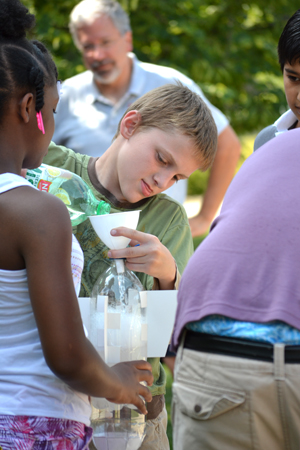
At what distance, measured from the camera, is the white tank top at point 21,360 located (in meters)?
1.54

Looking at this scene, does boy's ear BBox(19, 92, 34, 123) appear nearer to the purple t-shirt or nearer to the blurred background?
the purple t-shirt

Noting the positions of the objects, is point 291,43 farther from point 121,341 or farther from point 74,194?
point 121,341

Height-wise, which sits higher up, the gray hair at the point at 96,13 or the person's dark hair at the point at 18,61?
the person's dark hair at the point at 18,61

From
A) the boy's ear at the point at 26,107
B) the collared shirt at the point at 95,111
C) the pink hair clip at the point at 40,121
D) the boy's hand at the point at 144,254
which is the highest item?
the boy's ear at the point at 26,107

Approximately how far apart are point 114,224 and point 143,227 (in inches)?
18.6

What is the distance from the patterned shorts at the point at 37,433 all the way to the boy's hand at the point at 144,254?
0.69 m

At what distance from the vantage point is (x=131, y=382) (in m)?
1.76

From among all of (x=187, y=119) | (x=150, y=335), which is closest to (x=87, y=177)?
(x=187, y=119)

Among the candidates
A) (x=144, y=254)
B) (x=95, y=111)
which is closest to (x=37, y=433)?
(x=144, y=254)

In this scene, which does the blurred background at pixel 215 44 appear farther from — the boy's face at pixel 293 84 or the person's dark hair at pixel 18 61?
the person's dark hair at pixel 18 61

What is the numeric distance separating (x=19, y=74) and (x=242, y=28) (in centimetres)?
657

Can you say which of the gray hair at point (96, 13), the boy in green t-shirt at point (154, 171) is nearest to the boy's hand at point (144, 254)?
the boy in green t-shirt at point (154, 171)

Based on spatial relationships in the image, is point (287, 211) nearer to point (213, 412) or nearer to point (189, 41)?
point (213, 412)

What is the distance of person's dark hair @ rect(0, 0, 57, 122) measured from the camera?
1.60 metres
